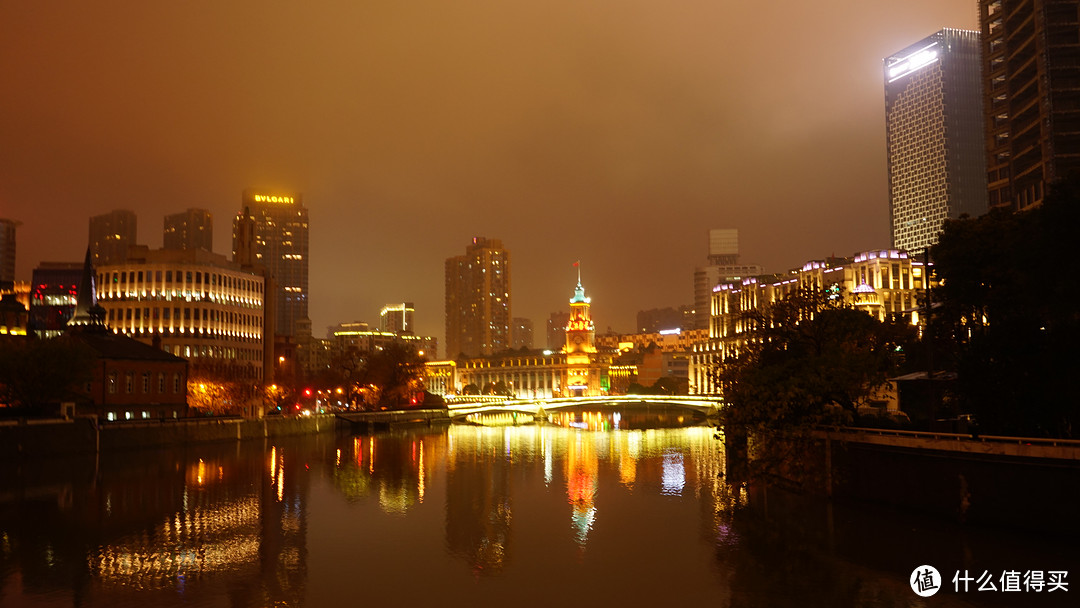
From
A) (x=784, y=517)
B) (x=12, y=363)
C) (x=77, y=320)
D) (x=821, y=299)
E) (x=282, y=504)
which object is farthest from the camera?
(x=77, y=320)

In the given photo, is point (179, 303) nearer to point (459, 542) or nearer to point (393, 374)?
point (393, 374)

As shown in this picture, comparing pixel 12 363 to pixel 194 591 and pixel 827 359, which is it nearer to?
pixel 194 591

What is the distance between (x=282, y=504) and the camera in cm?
6138

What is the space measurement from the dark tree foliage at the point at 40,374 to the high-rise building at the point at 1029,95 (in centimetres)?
10650

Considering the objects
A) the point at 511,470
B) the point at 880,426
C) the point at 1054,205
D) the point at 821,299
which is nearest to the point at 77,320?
the point at 511,470

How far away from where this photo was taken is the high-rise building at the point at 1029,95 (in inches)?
4176

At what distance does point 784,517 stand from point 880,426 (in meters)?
9.33

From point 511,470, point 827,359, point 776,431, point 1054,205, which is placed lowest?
point 511,470

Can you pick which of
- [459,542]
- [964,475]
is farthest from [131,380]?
[964,475]

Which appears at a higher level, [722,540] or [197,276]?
[197,276]

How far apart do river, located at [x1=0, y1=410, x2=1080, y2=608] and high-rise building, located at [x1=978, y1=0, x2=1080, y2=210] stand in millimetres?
62256

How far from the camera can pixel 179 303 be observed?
174875mm

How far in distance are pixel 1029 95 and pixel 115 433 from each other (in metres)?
113

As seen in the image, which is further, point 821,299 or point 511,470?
point 511,470
